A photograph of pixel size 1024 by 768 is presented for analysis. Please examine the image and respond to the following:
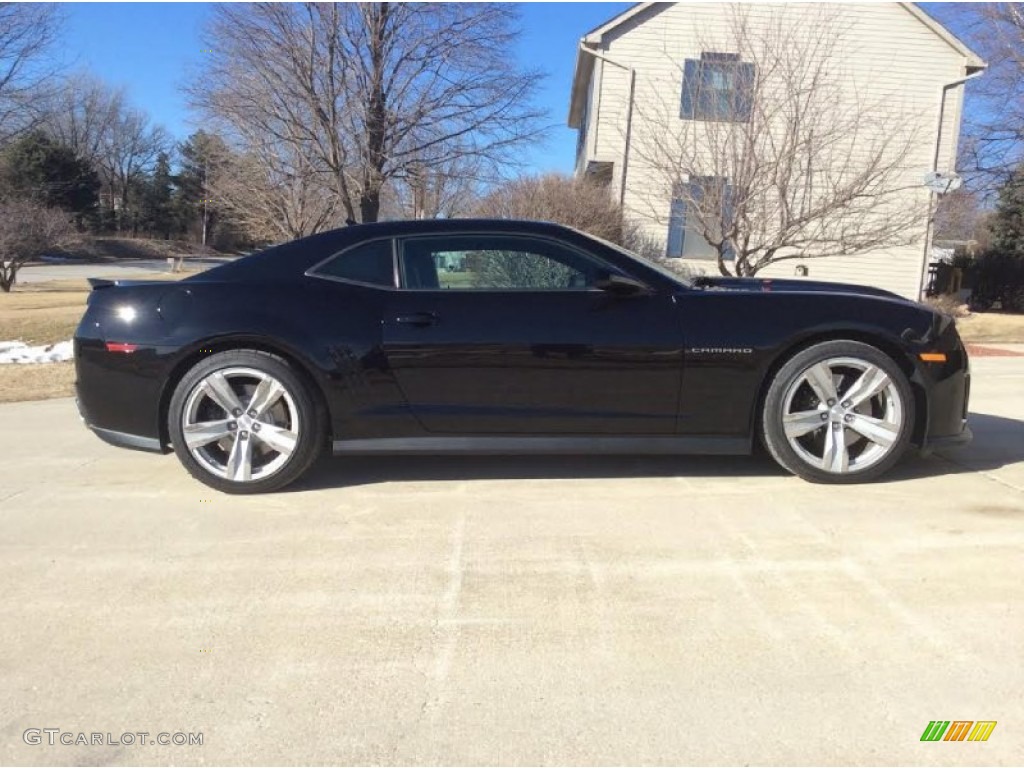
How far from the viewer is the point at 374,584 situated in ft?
10.0

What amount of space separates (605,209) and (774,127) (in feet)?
13.6

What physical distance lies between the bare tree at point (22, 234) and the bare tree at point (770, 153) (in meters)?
24.5

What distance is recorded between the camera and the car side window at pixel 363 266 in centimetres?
408

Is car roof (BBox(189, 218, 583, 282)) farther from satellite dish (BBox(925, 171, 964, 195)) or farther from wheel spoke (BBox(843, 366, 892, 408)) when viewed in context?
satellite dish (BBox(925, 171, 964, 195))

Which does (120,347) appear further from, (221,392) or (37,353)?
(37,353)

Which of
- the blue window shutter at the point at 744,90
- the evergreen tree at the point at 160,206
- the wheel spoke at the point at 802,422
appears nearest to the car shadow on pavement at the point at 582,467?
the wheel spoke at the point at 802,422

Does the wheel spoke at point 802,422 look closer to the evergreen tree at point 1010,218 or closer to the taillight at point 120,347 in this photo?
the taillight at point 120,347

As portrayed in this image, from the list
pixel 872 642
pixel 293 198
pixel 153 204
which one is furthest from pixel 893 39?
pixel 153 204

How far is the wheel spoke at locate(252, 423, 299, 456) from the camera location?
3.99 meters

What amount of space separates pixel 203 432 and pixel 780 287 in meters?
3.31

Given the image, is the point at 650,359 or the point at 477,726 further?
the point at 650,359

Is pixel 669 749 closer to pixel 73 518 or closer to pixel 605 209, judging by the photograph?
pixel 73 518

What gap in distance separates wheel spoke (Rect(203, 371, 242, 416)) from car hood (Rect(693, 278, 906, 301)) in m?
2.59

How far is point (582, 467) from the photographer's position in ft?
14.9
